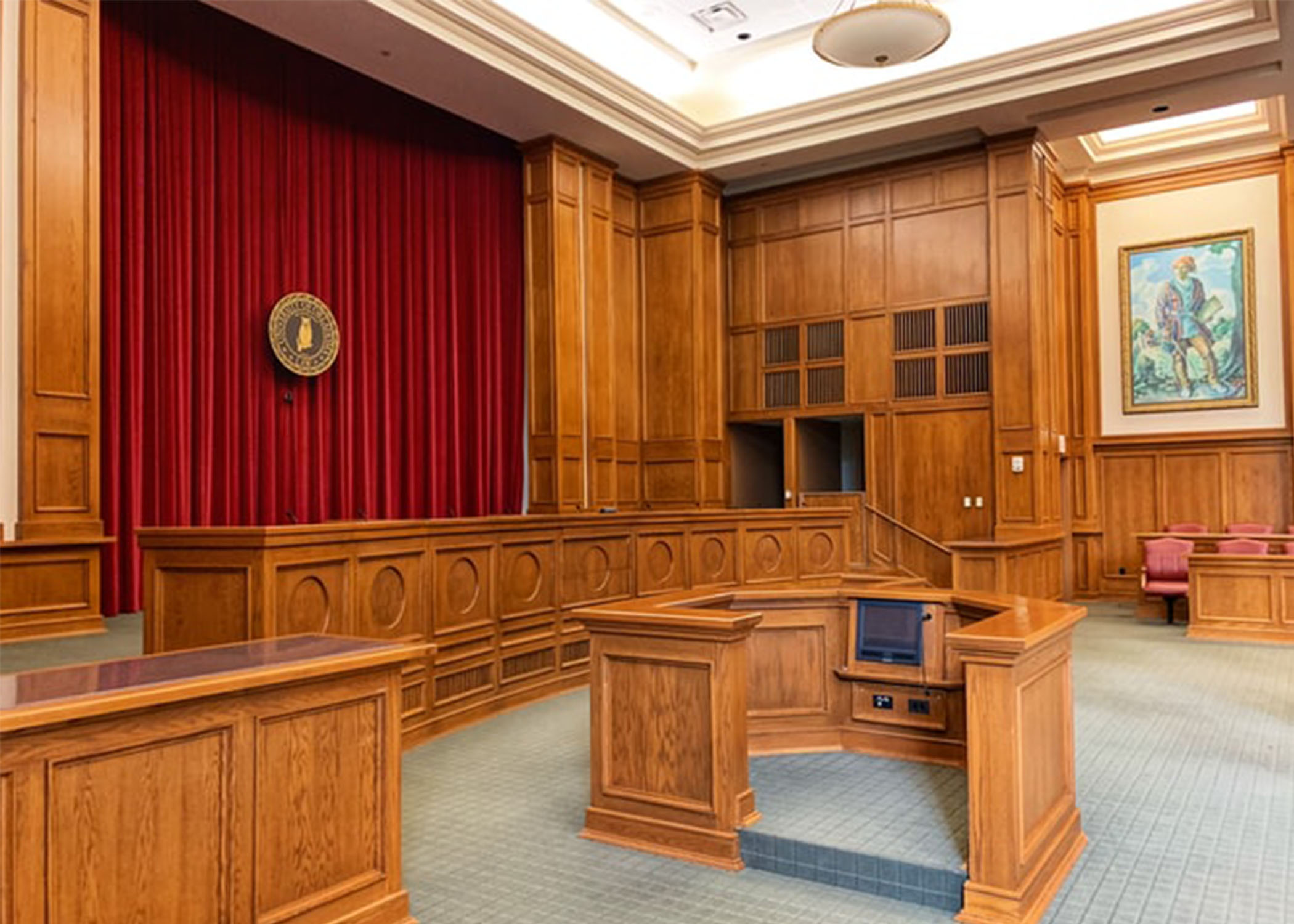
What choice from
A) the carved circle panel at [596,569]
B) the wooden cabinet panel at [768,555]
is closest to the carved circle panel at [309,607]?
the carved circle panel at [596,569]

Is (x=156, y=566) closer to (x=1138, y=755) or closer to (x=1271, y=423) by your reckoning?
(x=1138, y=755)

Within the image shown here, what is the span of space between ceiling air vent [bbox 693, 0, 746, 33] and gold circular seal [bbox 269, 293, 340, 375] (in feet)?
16.0

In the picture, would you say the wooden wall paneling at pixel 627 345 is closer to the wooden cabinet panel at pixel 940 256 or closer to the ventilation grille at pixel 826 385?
the ventilation grille at pixel 826 385

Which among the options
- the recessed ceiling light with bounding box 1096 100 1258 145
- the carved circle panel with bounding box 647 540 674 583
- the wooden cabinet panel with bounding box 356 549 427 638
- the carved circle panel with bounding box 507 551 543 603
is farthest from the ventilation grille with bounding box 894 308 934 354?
the wooden cabinet panel with bounding box 356 549 427 638

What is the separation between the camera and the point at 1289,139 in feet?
36.3

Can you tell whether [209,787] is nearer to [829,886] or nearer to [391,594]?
[829,886]

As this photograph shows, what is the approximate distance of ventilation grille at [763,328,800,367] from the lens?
11898 mm

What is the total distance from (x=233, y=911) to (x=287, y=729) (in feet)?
1.65

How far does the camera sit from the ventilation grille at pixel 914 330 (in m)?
11.0

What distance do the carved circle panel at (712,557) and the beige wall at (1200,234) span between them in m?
6.56

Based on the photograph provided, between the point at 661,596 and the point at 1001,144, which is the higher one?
the point at 1001,144

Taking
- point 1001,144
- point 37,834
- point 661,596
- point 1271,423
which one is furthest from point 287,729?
point 1271,423

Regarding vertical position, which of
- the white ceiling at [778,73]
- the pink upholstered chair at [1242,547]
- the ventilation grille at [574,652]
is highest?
the white ceiling at [778,73]

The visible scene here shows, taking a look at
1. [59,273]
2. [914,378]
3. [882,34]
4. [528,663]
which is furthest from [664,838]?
[914,378]
